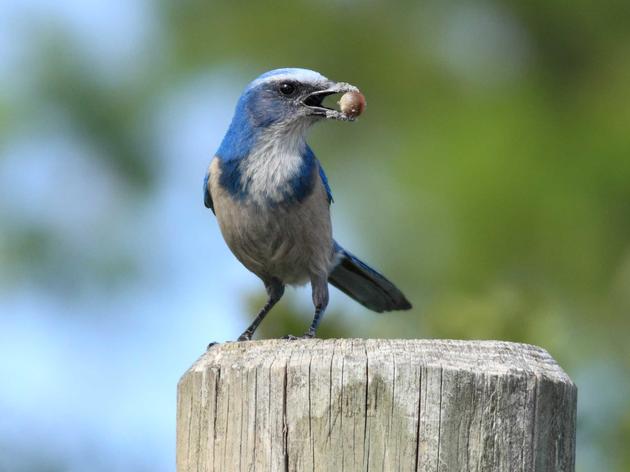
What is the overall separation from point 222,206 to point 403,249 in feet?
11.9

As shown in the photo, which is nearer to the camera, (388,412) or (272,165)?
(388,412)

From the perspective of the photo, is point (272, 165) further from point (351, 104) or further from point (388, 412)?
point (388, 412)

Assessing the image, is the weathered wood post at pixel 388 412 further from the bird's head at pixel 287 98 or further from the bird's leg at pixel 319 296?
the bird's head at pixel 287 98

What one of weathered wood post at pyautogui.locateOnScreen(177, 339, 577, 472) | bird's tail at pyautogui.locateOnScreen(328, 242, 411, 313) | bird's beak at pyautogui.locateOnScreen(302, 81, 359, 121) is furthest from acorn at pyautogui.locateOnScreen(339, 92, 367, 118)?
weathered wood post at pyautogui.locateOnScreen(177, 339, 577, 472)

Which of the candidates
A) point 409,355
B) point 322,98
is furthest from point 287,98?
point 409,355

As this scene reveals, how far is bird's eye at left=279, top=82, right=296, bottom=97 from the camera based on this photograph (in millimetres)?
6641

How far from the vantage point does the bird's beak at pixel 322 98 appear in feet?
21.0

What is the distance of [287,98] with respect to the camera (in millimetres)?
6648

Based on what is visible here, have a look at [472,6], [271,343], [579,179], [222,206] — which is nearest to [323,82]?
[222,206]

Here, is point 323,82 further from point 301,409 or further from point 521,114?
point 521,114

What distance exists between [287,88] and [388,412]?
3241mm

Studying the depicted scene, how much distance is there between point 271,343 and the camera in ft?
13.3

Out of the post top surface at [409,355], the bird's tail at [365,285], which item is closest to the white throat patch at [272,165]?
the bird's tail at [365,285]

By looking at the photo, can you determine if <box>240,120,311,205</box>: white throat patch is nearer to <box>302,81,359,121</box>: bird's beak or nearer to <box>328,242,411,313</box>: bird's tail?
<box>302,81,359,121</box>: bird's beak
